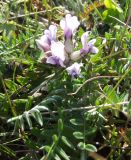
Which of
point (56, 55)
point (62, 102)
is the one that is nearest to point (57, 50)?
point (56, 55)

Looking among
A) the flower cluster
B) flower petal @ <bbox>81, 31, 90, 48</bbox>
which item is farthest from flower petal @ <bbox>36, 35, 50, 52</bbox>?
flower petal @ <bbox>81, 31, 90, 48</bbox>

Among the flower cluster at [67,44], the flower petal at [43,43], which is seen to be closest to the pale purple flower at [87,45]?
the flower cluster at [67,44]

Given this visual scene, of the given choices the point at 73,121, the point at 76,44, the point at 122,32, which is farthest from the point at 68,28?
the point at 73,121

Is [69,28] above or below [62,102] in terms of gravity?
above

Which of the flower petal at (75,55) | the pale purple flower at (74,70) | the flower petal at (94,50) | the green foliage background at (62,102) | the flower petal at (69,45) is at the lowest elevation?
the green foliage background at (62,102)

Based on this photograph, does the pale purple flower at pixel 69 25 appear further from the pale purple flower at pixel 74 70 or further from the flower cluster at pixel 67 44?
the pale purple flower at pixel 74 70

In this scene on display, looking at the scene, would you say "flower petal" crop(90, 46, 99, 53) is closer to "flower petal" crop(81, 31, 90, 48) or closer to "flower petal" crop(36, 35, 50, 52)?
"flower petal" crop(81, 31, 90, 48)

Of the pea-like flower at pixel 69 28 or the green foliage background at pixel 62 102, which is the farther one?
the pea-like flower at pixel 69 28

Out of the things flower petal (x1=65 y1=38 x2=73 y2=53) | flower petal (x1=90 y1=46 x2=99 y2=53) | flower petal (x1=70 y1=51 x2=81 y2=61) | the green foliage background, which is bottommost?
the green foliage background

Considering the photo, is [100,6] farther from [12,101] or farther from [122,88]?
[12,101]

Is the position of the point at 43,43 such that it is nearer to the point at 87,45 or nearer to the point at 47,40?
the point at 47,40
